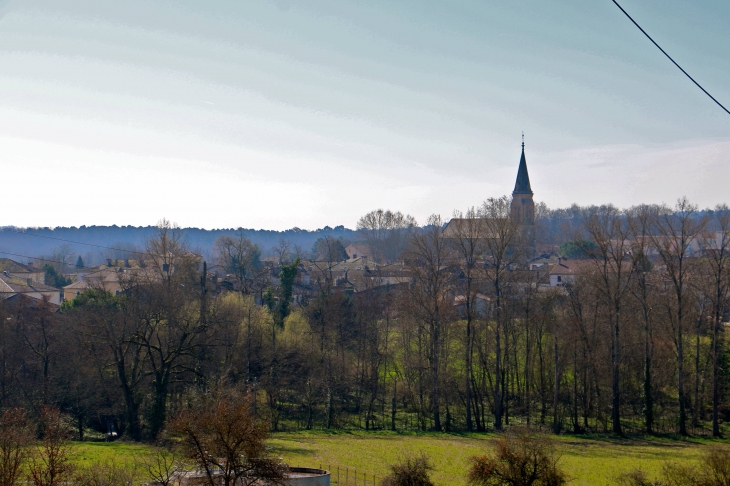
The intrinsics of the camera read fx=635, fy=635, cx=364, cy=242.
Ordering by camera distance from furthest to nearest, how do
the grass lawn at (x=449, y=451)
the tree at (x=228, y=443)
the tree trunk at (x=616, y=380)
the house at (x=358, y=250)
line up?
the house at (x=358, y=250)
the tree trunk at (x=616, y=380)
the grass lawn at (x=449, y=451)
the tree at (x=228, y=443)

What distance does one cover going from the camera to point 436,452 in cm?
2692

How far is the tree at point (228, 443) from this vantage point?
12.7 m

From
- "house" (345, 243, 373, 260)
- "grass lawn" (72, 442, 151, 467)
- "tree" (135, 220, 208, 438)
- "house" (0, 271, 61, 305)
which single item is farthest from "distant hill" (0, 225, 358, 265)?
"grass lawn" (72, 442, 151, 467)

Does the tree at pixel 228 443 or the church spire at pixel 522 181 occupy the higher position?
the church spire at pixel 522 181

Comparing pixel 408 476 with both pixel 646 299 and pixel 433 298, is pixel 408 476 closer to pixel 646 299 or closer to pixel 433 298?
pixel 433 298

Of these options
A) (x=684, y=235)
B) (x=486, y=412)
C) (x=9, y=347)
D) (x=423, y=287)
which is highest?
(x=684, y=235)

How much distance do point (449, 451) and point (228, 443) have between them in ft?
54.2

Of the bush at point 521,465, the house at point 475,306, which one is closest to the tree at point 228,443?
the bush at point 521,465

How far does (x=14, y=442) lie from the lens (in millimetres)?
14453

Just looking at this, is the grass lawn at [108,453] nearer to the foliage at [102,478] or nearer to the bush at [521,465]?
the foliage at [102,478]

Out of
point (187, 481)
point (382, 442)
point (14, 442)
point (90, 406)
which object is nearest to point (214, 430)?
point (187, 481)

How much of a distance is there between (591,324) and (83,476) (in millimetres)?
29221

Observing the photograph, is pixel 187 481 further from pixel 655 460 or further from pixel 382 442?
pixel 655 460

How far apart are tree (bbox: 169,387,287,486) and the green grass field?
266 inches
